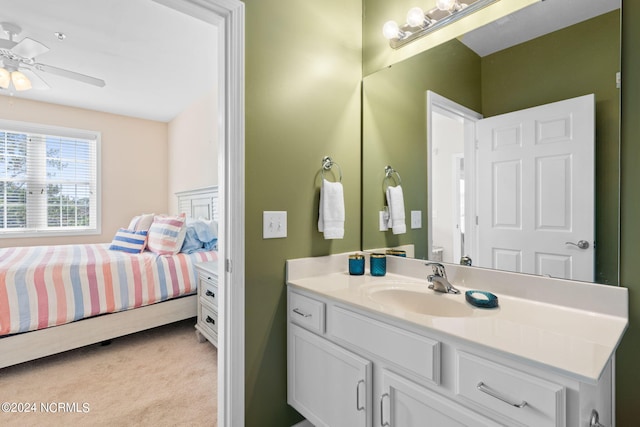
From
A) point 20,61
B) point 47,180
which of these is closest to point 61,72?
point 20,61

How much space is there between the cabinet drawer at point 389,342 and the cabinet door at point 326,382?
0.22 ft

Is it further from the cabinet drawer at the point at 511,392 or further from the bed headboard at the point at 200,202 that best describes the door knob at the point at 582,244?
the bed headboard at the point at 200,202

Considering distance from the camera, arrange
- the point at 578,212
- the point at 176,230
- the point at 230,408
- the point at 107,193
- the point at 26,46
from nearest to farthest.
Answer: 1. the point at 578,212
2. the point at 230,408
3. the point at 26,46
4. the point at 176,230
5. the point at 107,193

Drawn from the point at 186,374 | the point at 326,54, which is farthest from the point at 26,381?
the point at 326,54

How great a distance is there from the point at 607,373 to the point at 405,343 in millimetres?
585

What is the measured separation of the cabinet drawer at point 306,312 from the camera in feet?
4.25

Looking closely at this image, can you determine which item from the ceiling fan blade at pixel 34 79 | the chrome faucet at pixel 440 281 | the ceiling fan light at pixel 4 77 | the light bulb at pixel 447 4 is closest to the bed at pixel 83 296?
the ceiling fan light at pixel 4 77

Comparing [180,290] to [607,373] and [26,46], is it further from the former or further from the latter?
[607,373]

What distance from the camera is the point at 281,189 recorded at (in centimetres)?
147

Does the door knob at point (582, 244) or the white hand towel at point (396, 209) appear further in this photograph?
the white hand towel at point (396, 209)

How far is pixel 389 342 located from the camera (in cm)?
103

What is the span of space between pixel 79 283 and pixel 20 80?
5.96ft

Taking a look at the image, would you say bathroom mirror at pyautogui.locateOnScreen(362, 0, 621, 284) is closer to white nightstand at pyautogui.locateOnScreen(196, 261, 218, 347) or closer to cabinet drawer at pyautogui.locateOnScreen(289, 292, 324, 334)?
cabinet drawer at pyautogui.locateOnScreen(289, 292, 324, 334)

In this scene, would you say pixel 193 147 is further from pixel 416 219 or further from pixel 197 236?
pixel 416 219
